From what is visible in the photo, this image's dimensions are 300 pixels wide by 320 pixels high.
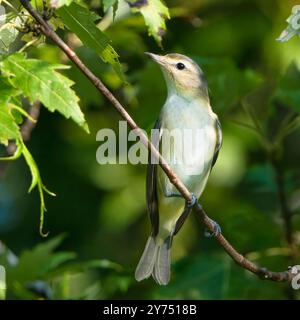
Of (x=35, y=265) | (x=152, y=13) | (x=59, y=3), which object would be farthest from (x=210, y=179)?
(x=59, y=3)

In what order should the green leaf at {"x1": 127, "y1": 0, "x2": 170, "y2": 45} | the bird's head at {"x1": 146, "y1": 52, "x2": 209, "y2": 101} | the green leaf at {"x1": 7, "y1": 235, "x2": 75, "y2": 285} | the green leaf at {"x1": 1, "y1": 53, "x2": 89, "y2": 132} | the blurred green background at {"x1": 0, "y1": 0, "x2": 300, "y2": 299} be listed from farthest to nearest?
the blurred green background at {"x1": 0, "y1": 0, "x2": 300, "y2": 299}
the bird's head at {"x1": 146, "y1": 52, "x2": 209, "y2": 101}
the green leaf at {"x1": 7, "y1": 235, "x2": 75, "y2": 285}
the green leaf at {"x1": 127, "y1": 0, "x2": 170, "y2": 45}
the green leaf at {"x1": 1, "y1": 53, "x2": 89, "y2": 132}

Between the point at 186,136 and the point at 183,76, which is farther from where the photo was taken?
the point at 183,76

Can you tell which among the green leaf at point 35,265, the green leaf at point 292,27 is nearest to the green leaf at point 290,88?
the green leaf at point 35,265

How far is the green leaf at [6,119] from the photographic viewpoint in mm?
2961

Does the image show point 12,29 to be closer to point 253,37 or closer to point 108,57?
point 108,57

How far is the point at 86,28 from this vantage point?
3.11 m

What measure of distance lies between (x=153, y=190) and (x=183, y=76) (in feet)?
2.49

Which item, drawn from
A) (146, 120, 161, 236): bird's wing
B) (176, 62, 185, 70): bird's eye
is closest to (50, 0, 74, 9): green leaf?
(146, 120, 161, 236): bird's wing

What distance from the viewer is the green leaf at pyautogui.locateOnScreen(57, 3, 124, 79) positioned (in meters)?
3.10

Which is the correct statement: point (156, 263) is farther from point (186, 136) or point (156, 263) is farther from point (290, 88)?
point (290, 88)

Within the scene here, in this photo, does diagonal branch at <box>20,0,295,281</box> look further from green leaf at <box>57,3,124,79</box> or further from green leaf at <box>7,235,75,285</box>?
green leaf at <box>7,235,75,285</box>

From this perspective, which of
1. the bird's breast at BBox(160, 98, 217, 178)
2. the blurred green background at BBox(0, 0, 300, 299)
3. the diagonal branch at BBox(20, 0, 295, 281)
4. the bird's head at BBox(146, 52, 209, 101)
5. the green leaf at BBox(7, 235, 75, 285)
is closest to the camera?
the diagonal branch at BBox(20, 0, 295, 281)

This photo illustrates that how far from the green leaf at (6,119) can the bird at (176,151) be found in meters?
Answer: 1.67

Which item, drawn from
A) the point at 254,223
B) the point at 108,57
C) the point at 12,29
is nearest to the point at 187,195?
the point at 108,57
